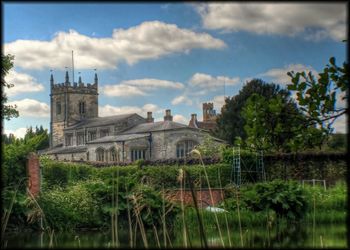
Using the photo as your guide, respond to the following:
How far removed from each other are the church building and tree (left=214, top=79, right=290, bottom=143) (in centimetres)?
122

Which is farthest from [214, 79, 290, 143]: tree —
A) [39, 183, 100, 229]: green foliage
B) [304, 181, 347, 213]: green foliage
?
[39, 183, 100, 229]: green foliage

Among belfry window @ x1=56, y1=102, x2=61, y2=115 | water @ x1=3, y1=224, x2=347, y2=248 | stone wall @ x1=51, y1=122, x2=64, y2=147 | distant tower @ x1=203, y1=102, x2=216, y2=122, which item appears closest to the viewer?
water @ x1=3, y1=224, x2=347, y2=248

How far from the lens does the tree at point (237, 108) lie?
1478 inches

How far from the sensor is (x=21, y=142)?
12219mm

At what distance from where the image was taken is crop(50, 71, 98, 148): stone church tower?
228 ft

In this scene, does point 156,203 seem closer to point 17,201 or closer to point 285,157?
point 17,201

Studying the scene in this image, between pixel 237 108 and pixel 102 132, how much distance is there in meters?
25.3

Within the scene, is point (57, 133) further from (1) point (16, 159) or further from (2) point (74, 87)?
(1) point (16, 159)

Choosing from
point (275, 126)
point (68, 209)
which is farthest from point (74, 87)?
point (275, 126)

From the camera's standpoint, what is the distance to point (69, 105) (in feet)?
228

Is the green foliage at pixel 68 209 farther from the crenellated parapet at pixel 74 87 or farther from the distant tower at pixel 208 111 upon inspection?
the crenellated parapet at pixel 74 87

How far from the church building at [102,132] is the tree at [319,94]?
94.7 feet

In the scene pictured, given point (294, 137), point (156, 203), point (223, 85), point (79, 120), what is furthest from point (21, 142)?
point (79, 120)

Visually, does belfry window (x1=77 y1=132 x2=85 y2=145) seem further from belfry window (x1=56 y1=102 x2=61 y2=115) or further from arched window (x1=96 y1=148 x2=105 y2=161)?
arched window (x1=96 y1=148 x2=105 y2=161)
